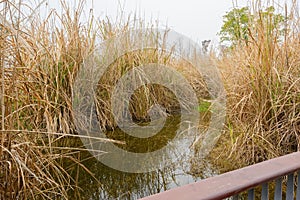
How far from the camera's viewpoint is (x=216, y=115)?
7.04 ft

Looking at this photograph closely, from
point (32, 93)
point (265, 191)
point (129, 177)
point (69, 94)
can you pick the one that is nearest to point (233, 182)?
point (265, 191)

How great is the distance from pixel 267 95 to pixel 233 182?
1.28m

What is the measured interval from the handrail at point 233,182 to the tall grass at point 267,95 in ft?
3.41

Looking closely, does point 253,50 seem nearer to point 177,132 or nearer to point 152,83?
point 177,132

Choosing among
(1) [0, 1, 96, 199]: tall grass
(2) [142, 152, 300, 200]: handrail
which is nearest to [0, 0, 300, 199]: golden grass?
(1) [0, 1, 96, 199]: tall grass

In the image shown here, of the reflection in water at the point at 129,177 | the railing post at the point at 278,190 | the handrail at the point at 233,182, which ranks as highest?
the handrail at the point at 233,182

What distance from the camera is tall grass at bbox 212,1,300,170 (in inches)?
64.4

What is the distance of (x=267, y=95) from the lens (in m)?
1.68

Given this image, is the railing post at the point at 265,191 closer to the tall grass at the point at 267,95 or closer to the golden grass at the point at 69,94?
the golden grass at the point at 69,94

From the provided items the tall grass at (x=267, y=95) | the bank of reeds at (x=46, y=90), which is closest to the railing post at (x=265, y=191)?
the bank of reeds at (x=46, y=90)

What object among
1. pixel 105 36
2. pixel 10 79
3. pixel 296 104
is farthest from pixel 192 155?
pixel 105 36

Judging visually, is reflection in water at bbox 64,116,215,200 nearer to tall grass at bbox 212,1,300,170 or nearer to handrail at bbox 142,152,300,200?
tall grass at bbox 212,1,300,170

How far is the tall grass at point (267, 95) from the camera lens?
5.36 ft

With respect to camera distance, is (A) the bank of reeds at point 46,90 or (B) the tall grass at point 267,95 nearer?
(A) the bank of reeds at point 46,90
